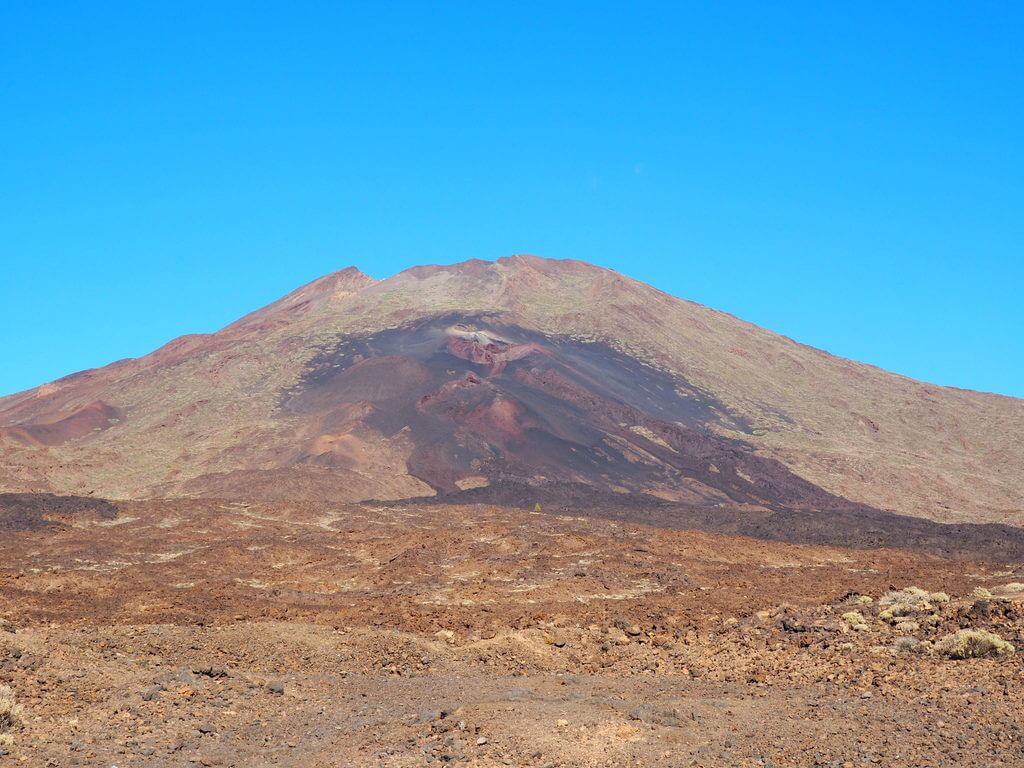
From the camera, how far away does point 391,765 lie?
12.4 m

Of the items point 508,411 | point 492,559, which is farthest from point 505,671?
point 508,411

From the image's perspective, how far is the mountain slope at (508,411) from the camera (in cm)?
7625

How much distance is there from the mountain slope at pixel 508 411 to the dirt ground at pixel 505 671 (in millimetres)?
38232

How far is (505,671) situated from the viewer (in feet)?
61.8

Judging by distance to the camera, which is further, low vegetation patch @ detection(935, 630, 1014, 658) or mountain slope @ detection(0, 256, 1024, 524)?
mountain slope @ detection(0, 256, 1024, 524)

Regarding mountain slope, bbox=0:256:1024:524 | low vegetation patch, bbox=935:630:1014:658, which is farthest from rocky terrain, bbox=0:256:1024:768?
mountain slope, bbox=0:256:1024:524

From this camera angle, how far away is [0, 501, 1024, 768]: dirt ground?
42.2ft

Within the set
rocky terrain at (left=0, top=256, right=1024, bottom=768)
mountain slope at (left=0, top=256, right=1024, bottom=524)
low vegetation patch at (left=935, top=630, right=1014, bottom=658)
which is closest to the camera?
rocky terrain at (left=0, top=256, right=1024, bottom=768)

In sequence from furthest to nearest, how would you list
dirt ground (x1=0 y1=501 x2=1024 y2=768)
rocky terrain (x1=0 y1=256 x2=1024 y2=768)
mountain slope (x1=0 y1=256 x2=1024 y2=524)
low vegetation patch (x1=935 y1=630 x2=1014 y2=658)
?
mountain slope (x1=0 y1=256 x2=1024 y2=524) < low vegetation patch (x1=935 y1=630 x2=1014 y2=658) < rocky terrain (x1=0 y1=256 x2=1024 y2=768) < dirt ground (x1=0 y1=501 x2=1024 y2=768)

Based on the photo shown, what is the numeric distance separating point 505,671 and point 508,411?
66.9m

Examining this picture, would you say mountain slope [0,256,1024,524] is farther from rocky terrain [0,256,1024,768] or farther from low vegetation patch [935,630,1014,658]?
low vegetation patch [935,630,1014,658]

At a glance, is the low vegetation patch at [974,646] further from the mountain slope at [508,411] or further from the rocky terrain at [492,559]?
the mountain slope at [508,411]

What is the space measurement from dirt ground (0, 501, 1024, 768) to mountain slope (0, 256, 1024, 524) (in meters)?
38.2

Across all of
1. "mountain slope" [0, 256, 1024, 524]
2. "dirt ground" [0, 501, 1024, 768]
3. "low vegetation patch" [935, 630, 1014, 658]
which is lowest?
"dirt ground" [0, 501, 1024, 768]
